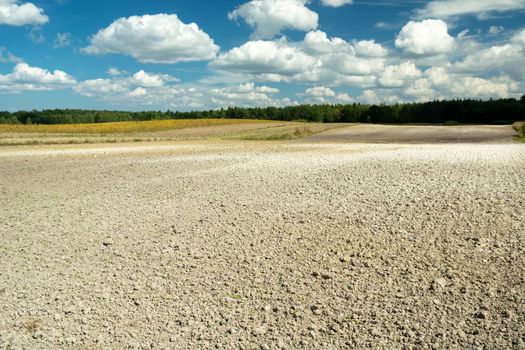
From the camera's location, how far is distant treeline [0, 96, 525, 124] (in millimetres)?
98188

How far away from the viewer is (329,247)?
328 inches

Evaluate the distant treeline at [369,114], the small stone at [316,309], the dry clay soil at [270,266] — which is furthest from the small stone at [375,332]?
the distant treeline at [369,114]

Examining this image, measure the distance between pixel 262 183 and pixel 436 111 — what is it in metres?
107

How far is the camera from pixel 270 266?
25.0 feet

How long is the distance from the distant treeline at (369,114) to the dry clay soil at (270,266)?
283 ft

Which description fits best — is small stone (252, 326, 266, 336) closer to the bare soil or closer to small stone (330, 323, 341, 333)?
small stone (330, 323, 341, 333)

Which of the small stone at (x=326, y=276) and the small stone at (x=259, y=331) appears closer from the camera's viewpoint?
the small stone at (x=259, y=331)

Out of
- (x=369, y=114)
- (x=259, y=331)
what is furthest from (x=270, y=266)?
(x=369, y=114)

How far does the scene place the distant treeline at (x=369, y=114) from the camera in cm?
9819

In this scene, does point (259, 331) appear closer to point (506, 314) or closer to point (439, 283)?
point (439, 283)

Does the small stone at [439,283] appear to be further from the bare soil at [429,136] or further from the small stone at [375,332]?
the bare soil at [429,136]

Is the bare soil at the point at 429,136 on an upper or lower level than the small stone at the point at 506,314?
upper

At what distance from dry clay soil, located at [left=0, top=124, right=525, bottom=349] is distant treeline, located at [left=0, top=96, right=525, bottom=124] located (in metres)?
86.3

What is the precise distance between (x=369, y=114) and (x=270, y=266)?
11988cm
